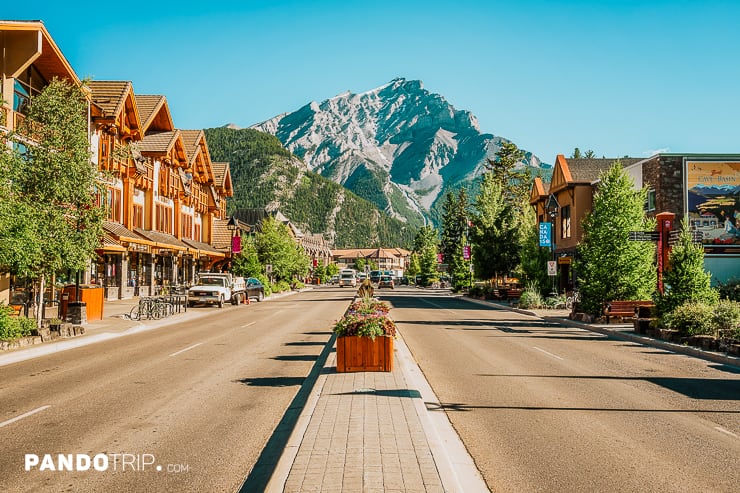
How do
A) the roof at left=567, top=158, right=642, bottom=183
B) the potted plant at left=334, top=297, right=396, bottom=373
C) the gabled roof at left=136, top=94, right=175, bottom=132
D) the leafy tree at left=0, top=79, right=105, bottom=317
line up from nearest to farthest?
the potted plant at left=334, top=297, right=396, bottom=373 < the leafy tree at left=0, top=79, right=105, bottom=317 < the gabled roof at left=136, top=94, right=175, bottom=132 < the roof at left=567, top=158, right=642, bottom=183

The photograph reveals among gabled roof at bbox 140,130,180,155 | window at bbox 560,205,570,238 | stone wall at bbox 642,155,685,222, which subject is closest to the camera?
stone wall at bbox 642,155,685,222

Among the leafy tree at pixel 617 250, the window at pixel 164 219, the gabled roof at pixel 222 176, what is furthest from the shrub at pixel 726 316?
the gabled roof at pixel 222 176

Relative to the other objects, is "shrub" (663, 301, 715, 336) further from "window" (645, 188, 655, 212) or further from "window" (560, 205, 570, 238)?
"window" (560, 205, 570, 238)

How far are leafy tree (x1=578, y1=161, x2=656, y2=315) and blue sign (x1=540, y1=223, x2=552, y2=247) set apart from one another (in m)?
12.9

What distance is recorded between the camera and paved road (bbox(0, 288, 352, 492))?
6.62 meters

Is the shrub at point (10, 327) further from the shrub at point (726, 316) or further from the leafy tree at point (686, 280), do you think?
the leafy tree at point (686, 280)

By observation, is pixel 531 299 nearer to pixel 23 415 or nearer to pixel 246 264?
pixel 246 264

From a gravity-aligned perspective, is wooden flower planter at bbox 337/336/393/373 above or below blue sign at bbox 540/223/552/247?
below

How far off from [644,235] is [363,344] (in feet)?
59.1

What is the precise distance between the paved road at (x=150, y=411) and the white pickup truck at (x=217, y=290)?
20.2 meters

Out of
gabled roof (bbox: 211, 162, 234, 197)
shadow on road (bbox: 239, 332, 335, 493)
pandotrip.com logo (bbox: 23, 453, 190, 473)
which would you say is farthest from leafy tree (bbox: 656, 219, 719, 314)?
gabled roof (bbox: 211, 162, 234, 197)

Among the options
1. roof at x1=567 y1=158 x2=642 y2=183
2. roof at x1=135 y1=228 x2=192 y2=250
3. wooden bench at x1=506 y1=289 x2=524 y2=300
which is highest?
roof at x1=567 y1=158 x2=642 y2=183

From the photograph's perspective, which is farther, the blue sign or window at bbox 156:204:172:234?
window at bbox 156:204:172:234

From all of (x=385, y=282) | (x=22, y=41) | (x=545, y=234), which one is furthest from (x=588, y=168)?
(x=385, y=282)
